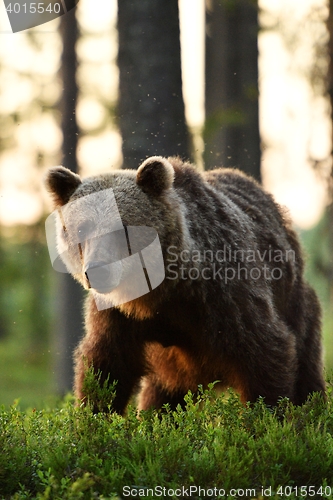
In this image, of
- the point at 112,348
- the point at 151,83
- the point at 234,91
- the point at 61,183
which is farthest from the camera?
the point at 234,91

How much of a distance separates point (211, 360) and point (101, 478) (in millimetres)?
1765

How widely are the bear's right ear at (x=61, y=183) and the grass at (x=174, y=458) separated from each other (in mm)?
1640

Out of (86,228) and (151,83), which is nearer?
(86,228)

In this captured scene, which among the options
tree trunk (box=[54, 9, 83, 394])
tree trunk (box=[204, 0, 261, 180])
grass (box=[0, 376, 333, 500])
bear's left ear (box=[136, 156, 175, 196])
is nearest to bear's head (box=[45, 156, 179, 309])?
bear's left ear (box=[136, 156, 175, 196])

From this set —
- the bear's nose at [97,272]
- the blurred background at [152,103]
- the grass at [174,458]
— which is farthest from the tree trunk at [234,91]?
the grass at [174,458]

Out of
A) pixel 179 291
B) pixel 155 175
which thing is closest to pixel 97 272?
pixel 179 291

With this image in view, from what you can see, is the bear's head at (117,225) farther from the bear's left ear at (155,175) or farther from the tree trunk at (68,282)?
the tree trunk at (68,282)

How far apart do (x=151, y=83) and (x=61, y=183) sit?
3388 millimetres

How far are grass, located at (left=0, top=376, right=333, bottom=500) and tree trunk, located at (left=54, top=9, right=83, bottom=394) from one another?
684 centimetres

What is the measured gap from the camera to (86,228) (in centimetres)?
480

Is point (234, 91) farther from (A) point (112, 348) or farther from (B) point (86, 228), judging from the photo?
(B) point (86, 228)

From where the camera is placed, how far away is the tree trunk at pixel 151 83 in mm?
7883

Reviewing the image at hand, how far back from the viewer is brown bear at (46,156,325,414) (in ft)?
16.2

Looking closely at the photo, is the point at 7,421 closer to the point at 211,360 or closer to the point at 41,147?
the point at 211,360
